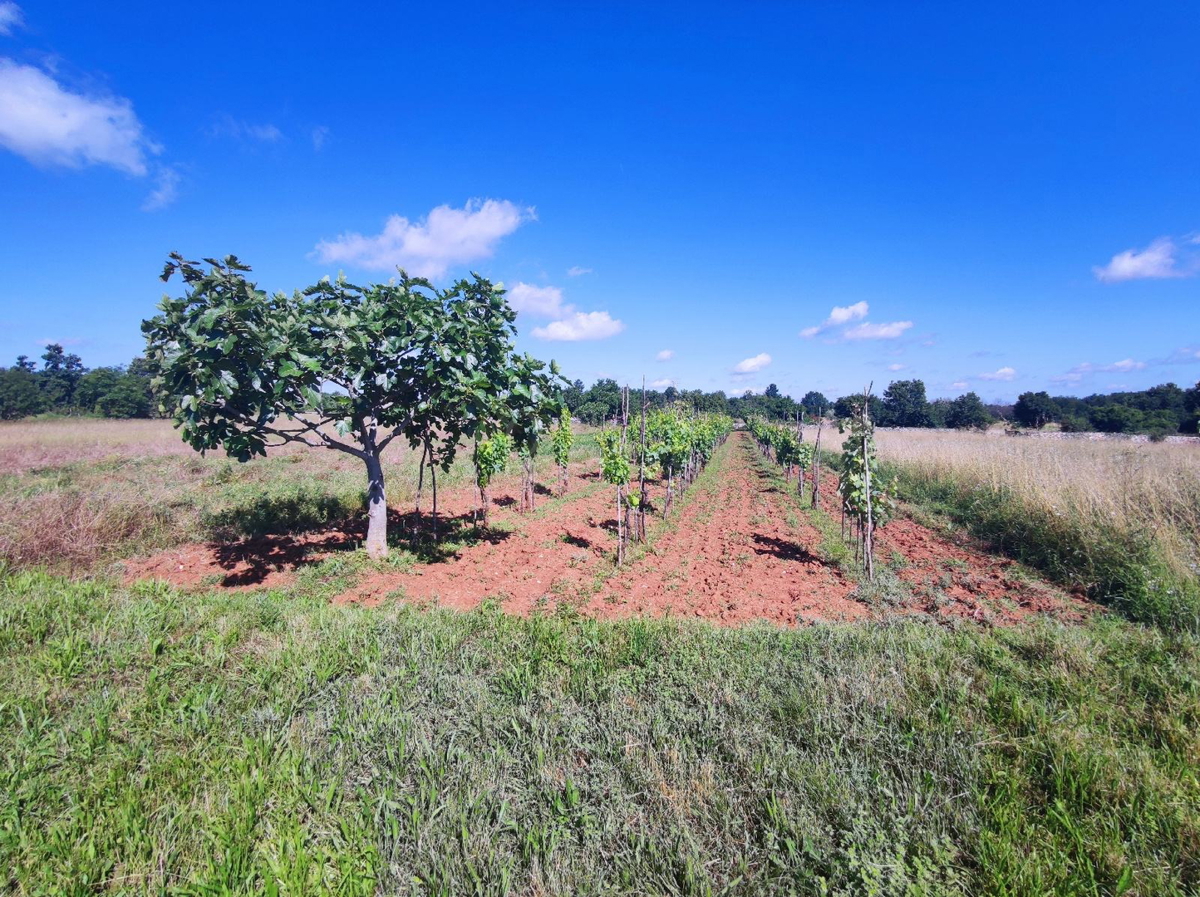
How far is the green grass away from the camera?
235cm

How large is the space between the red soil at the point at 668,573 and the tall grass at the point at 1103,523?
0.75 meters

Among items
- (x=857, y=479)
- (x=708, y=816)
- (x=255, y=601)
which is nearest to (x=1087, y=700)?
(x=708, y=816)

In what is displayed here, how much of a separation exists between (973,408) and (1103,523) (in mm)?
73452

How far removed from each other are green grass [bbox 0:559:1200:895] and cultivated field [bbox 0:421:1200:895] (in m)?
0.02

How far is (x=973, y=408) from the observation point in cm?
6700

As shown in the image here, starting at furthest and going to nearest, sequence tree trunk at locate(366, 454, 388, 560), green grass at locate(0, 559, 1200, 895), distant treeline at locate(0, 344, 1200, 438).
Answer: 1. distant treeline at locate(0, 344, 1200, 438)
2. tree trunk at locate(366, 454, 388, 560)
3. green grass at locate(0, 559, 1200, 895)

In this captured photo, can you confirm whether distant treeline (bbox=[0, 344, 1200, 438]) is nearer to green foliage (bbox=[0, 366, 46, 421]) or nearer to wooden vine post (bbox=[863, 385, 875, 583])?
green foliage (bbox=[0, 366, 46, 421])

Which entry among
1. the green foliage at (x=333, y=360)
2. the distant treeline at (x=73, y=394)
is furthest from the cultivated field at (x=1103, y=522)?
the distant treeline at (x=73, y=394)

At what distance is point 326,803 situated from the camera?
2713mm

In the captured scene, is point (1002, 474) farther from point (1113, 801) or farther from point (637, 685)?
point (637, 685)

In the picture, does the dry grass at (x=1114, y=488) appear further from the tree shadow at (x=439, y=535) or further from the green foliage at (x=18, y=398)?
the green foliage at (x=18, y=398)

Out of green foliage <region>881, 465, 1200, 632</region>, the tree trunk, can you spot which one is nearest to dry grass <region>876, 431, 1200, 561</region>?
green foliage <region>881, 465, 1200, 632</region>

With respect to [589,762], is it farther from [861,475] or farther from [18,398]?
[18,398]

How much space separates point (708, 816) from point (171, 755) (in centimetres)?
328
